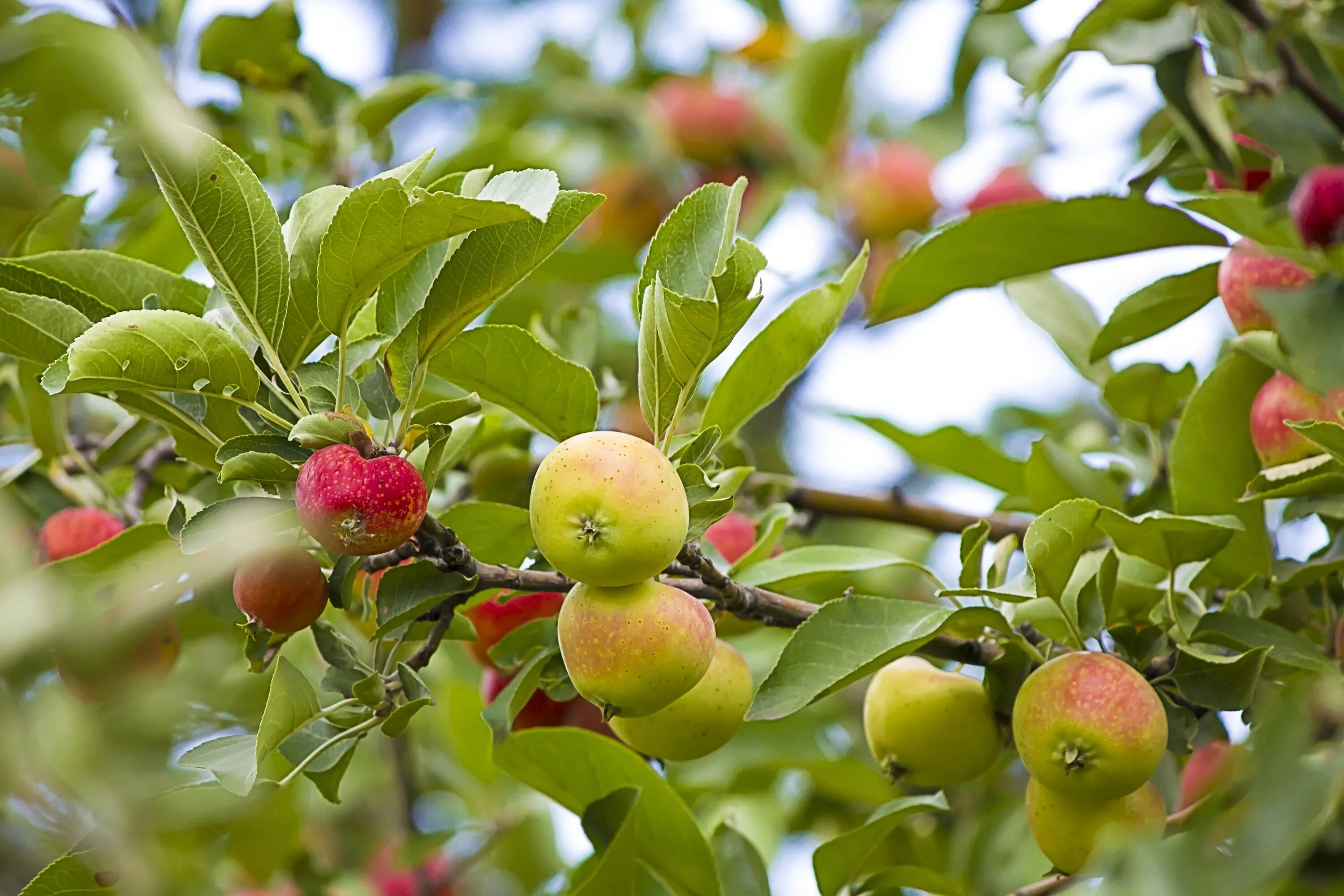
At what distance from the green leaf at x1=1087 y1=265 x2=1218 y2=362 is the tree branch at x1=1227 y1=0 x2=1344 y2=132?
0.55 feet

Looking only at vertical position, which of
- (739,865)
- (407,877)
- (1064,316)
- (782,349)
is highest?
(782,349)

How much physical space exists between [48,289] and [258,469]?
0.22m

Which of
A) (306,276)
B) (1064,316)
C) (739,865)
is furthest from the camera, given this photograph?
(1064,316)

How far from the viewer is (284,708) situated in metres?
0.93

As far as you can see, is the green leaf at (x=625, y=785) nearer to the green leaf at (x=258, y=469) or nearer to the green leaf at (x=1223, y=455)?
the green leaf at (x=258, y=469)

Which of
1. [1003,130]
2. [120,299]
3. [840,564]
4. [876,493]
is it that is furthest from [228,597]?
[1003,130]

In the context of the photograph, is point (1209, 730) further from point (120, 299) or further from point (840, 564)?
point (120, 299)

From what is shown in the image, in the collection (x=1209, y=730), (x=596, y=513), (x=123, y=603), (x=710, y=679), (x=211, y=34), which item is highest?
(x=211, y=34)

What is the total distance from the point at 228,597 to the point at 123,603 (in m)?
0.13

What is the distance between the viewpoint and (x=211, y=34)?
70.4 inches

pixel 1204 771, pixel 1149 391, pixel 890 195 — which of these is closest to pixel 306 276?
pixel 1149 391

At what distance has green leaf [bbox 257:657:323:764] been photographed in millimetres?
902

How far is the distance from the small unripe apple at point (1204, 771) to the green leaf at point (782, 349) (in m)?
0.54

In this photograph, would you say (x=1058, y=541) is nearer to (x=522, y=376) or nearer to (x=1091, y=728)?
(x=1091, y=728)
